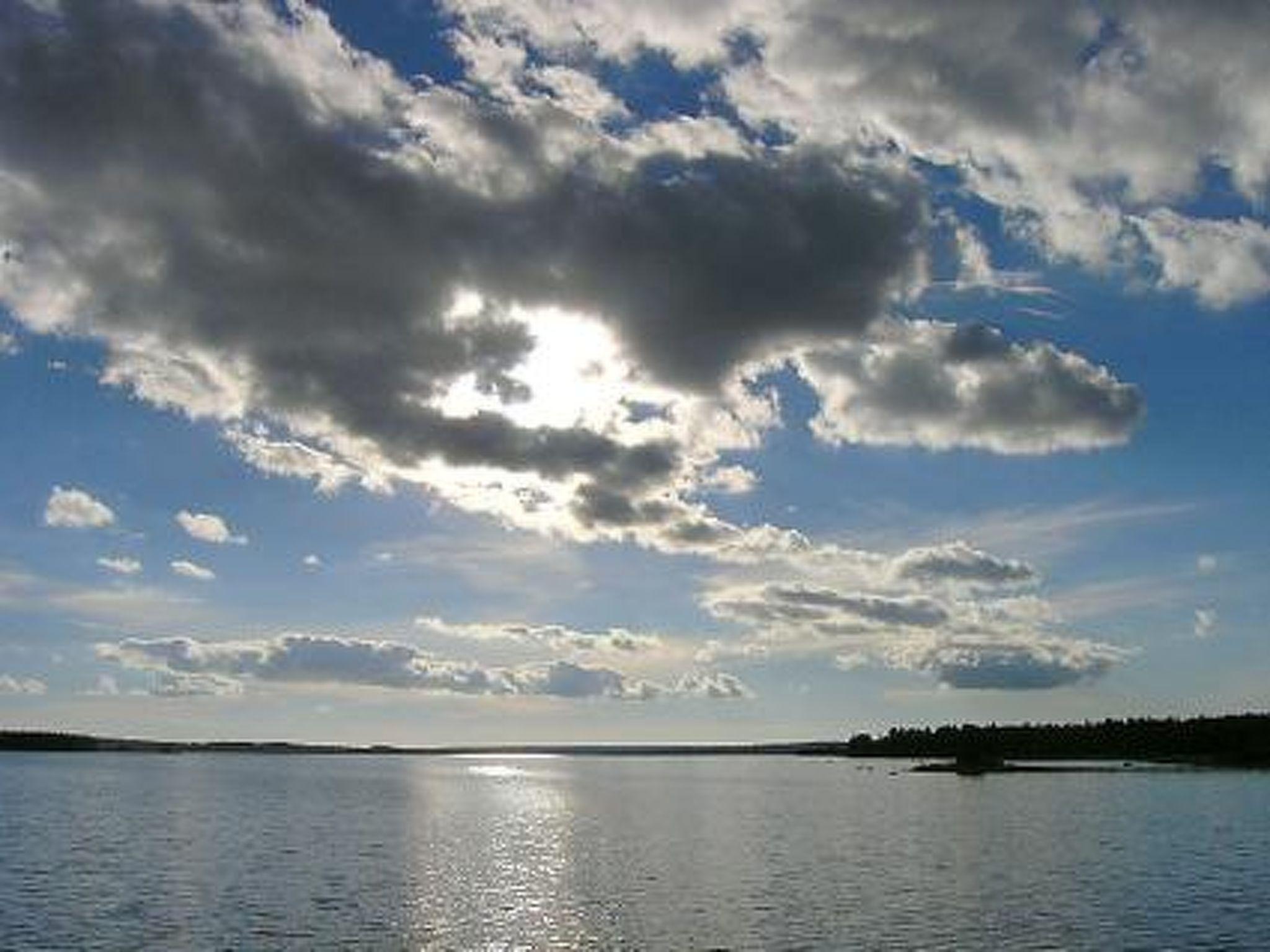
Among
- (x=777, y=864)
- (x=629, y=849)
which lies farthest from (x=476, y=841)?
(x=777, y=864)

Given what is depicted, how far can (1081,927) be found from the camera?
64.7m

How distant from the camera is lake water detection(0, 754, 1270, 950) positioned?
62594 mm

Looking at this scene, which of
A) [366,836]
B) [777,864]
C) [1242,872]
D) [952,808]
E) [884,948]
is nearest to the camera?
[884,948]

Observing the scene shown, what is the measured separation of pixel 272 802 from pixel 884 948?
13672cm

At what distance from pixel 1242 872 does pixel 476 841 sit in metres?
62.6

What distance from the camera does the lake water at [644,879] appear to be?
62594 mm

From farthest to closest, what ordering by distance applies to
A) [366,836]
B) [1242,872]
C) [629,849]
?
[366,836], [629,849], [1242,872]

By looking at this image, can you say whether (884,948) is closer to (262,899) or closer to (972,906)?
(972,906)

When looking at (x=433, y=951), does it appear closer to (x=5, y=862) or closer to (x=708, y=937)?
(x=708, y=937)

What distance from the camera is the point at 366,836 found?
120 metres

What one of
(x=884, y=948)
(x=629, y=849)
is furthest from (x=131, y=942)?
(x=629, y=849)

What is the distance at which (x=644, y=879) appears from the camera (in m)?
85.9

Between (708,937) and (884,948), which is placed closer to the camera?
(884,948)

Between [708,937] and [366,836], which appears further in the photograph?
[366,836]
